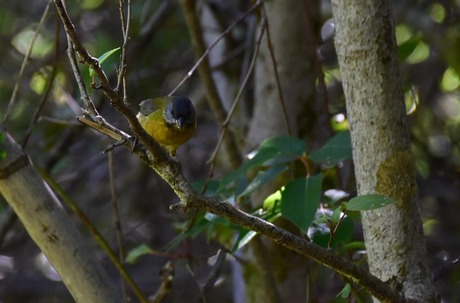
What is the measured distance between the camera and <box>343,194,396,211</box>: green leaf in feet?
4.90

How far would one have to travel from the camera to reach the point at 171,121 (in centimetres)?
251

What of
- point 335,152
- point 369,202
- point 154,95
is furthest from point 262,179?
point 154,95

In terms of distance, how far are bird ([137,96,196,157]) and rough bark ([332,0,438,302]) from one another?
0.83 meters

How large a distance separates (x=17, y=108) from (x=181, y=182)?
132 inches

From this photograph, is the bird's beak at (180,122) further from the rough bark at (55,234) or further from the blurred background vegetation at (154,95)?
the blurred background vegetation at (154,95)

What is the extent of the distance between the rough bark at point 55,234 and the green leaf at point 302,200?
17.5 inches

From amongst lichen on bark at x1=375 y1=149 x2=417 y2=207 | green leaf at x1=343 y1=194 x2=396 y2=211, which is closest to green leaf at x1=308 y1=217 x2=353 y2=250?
lichen on bark at x1=375 y1=149 x2=417 y2=207

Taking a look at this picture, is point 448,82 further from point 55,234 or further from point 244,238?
point 55,234

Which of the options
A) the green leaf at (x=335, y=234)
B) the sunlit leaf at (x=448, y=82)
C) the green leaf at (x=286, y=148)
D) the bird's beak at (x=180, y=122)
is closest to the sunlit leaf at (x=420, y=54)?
the sunlit leaf at (x=448, y=82)

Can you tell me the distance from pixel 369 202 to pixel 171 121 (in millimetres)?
1108

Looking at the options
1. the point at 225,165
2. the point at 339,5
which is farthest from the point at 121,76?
the point at 225,165

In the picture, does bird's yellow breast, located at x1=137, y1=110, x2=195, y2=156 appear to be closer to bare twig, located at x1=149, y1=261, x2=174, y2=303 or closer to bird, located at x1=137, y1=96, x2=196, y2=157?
bird, located at x1=137, y1=96, x2=196, y2=157

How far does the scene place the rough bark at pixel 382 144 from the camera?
1.61m

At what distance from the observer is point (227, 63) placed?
356cm
